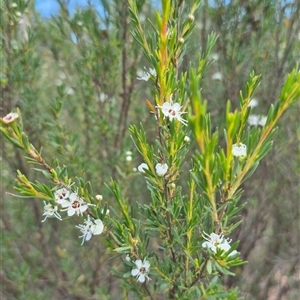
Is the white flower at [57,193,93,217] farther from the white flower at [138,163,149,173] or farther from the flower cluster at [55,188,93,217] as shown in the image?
the white flower at [138,163,149,173]

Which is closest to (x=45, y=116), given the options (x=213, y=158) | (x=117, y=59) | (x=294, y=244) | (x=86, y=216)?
(x=117, y=59)

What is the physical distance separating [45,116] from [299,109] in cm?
141

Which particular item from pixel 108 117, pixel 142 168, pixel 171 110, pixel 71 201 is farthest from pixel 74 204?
pixel 108 117

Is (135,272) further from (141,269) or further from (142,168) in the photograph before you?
(142,168)

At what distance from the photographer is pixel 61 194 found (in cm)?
97

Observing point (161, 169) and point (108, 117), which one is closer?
point (161, 169)

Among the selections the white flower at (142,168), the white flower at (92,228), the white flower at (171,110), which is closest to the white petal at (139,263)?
the white flower at (92,228)

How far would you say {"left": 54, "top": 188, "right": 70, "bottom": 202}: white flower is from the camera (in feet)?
3.17

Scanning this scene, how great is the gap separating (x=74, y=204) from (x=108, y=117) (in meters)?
1.18

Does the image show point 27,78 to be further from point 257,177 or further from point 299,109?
point 299,109

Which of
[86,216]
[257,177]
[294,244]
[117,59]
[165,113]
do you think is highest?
[165,113]

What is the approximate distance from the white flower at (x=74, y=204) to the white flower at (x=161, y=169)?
195 millimetres

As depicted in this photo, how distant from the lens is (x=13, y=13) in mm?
1616

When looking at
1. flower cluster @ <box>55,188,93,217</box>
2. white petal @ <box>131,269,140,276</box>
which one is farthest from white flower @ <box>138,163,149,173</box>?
white petal @ <box>131,269,140,276</box>
